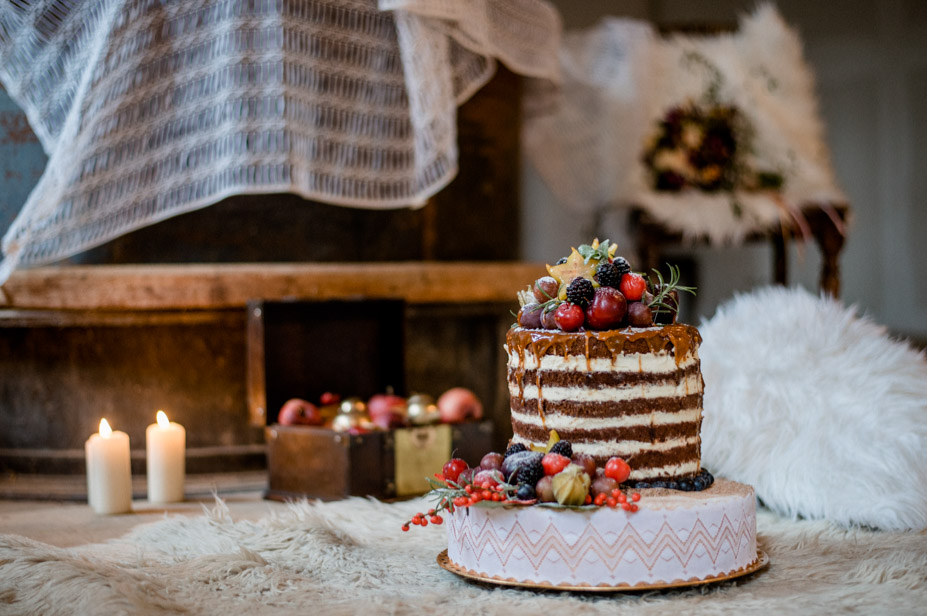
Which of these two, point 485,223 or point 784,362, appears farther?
point 485,223

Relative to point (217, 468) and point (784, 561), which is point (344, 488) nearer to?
point (217, 468)

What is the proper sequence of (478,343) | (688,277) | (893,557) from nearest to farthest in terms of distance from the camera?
(893,557)
(478,343)
(688,277)

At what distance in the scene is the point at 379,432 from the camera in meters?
2.71

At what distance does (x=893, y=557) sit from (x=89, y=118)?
247 cm

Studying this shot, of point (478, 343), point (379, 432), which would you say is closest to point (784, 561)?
point (379, 432)

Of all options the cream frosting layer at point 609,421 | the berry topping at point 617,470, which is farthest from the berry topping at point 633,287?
the berry topping at point 617,470

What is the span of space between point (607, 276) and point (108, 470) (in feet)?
5.20

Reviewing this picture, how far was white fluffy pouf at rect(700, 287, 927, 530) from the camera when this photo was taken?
2260 millimetres

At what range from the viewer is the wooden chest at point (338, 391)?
8.91 feet

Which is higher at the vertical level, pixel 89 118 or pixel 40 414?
pixel 89 118

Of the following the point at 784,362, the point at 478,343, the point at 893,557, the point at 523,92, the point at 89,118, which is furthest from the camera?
the point at 523,92

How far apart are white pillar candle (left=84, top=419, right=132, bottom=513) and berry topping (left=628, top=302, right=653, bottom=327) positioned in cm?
156

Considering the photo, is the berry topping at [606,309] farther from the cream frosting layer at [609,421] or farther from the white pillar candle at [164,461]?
the white pillar candle at [164,461]

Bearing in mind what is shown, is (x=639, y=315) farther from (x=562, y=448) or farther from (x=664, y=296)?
(x=562, y=448)
